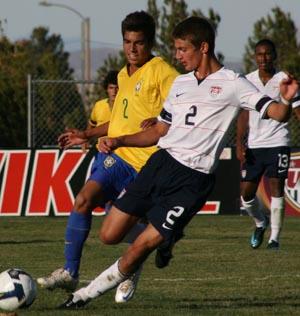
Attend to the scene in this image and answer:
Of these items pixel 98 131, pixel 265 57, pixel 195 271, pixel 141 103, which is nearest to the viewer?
pixel 141 103

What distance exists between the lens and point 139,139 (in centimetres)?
996

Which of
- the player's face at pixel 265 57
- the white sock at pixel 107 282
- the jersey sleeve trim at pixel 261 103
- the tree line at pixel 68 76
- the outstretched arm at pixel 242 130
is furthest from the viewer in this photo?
the tree line at pixel 68 76

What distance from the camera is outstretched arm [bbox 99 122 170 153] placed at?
985 centimetres

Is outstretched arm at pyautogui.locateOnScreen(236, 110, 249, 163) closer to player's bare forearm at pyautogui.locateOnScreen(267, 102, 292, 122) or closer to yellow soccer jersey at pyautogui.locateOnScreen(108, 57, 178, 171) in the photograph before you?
yellow soccer jersey at pyautogui.locateOnScreen(108, 57, 178, 171)

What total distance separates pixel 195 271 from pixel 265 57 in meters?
3.60

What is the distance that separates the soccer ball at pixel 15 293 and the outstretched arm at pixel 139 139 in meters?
1.12

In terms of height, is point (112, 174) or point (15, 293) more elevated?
point (112, 174)

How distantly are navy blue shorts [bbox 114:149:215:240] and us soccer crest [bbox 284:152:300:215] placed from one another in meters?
12.4

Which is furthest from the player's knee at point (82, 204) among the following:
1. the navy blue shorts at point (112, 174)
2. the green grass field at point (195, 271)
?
the green grass field at point (195, 271)

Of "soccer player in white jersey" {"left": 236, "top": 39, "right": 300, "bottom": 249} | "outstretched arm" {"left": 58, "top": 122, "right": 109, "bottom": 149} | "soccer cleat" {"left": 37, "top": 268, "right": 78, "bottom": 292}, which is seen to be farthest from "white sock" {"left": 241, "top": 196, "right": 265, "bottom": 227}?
"soccer cleat" {"left": 37, "top": 268, "right": 78, "bottom": 292}

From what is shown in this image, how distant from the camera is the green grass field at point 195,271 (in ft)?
33.0

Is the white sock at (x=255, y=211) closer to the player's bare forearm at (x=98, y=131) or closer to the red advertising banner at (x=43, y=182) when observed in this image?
the player's bare forearm at (x=98, y=131)

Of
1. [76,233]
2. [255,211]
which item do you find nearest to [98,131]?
[76,233]

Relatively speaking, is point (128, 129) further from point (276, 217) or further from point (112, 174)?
point (276, 217)
